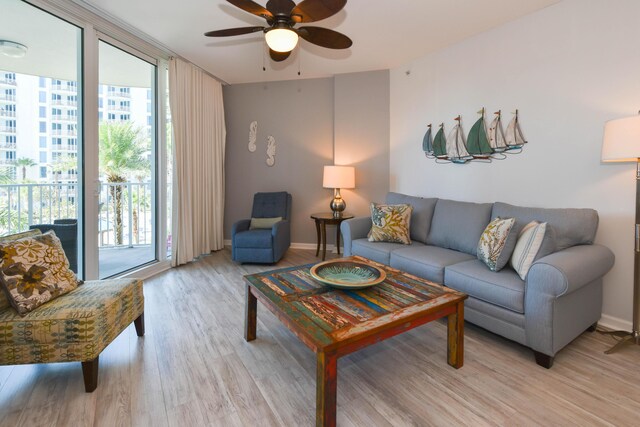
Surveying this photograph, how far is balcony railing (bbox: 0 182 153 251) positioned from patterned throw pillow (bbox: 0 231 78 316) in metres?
1.18

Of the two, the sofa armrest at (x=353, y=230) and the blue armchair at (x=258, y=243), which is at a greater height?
the sofa armrest at (x=353, y=230)

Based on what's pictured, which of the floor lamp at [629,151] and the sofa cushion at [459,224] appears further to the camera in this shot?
the sofa cushion at [459,224]

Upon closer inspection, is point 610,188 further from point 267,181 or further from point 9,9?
point 9,9

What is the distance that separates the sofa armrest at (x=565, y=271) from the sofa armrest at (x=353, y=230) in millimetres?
1787

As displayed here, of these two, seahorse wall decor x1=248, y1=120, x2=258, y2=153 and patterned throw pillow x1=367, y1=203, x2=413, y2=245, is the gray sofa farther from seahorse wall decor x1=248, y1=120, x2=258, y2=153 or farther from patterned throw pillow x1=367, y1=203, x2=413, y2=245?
seahorse wall decor x1=248, y1=120, x2=258, y2=153

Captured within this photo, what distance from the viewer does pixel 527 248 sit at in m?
2.13

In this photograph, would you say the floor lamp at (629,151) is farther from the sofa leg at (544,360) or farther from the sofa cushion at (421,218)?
the sofa cushion at (421,218)

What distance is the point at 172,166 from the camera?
3.96 metres

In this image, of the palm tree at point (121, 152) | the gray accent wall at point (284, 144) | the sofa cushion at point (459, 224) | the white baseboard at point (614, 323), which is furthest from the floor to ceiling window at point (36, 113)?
the white baseboard at point (614, 323)

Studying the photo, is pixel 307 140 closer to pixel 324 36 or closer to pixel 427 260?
pixel 324 36

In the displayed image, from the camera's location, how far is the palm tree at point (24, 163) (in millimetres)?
2609

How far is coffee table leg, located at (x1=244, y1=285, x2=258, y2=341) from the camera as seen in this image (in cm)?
216

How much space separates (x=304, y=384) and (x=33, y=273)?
1.62 metres

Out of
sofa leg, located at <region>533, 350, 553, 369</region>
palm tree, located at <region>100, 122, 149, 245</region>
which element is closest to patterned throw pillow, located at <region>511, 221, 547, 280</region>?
sofa leg, located at <region>533, 350, 553, 369</region>
